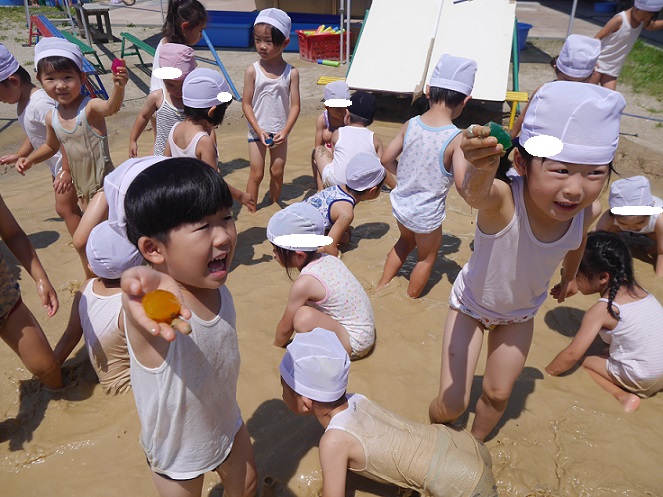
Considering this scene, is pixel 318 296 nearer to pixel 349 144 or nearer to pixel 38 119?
pixel 349 144

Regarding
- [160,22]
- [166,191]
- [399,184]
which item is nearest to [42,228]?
[399,184]

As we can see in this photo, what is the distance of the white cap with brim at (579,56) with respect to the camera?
4395mm

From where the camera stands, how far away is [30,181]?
5.62 metres

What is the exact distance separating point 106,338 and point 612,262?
109 inches

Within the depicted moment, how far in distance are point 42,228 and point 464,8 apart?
6.35 meters

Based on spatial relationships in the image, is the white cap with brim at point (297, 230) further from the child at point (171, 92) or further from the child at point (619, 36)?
the child at point (619, 36)

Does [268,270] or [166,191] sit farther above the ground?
[166,191]

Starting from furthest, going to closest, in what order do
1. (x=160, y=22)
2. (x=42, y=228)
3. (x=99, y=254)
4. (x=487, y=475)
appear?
1. (x=160, y=22)
2. (x=42, y=228)
3. (x=99, y=254)
4. (x=487, y=475)

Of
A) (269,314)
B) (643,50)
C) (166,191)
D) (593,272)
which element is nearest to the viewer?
(166,191)

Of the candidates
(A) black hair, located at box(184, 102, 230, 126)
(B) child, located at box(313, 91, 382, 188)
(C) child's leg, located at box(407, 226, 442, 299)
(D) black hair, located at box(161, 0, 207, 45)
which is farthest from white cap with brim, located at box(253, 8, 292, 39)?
(C) child's leg, located at box(407, 226, 442, 299)

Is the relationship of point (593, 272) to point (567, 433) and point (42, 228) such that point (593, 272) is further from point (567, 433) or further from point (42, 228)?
point (42, 228)

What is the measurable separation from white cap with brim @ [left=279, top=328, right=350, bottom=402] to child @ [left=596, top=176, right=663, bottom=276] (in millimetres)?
2946

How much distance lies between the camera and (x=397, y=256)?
3764mm

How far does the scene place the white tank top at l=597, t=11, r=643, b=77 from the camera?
221 inches
